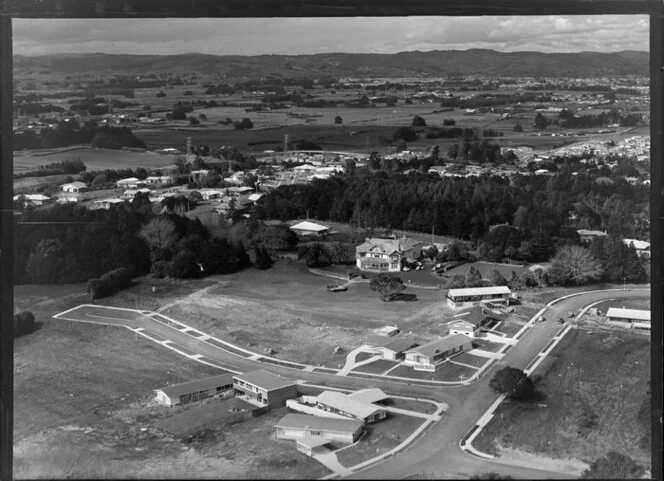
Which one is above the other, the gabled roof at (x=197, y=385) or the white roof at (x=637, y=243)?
the white roof at (x=637, y=243)

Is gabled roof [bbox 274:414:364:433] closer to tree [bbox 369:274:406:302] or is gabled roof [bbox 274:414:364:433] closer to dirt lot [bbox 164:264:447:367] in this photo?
dirt lot [bbox 164:264:447:367]

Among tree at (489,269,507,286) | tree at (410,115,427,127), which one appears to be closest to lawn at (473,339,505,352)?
tree at (489,269,507,286)

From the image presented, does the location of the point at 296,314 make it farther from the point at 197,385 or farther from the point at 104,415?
the point at 104,415

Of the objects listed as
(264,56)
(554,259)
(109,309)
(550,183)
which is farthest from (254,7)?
(550,183)

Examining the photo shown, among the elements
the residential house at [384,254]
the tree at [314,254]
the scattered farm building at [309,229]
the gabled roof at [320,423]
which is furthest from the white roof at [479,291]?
the gabled roof at [320,423]

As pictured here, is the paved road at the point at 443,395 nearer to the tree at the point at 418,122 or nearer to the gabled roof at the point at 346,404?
the gabled roof at the point at 346,404

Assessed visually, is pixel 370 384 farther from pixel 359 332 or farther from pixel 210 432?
pixel 210 432

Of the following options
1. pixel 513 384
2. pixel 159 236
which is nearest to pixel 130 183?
pixel 159 236
